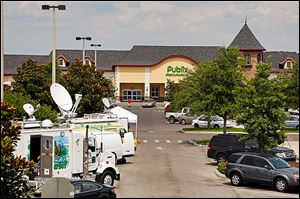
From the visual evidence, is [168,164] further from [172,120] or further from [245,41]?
[245,41]

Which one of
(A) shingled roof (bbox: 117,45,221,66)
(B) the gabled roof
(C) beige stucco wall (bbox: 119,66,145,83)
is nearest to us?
(B) the gabled roof

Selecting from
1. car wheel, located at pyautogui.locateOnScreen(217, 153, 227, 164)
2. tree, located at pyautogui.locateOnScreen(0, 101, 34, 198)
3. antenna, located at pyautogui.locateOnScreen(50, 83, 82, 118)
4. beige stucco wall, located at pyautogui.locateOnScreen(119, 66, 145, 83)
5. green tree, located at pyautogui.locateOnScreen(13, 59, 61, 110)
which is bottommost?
car wheel, located at pyautogui.locateOnScreen(217, 153, 227, 164)

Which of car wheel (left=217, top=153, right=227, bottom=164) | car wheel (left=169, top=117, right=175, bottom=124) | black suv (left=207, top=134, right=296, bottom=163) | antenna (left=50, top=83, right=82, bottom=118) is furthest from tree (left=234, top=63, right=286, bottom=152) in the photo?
car wheel (left=169, top=117, right=175, bottom=124)

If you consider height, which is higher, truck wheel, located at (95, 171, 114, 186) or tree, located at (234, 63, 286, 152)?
tree, located at (234, 63, 286, 152)

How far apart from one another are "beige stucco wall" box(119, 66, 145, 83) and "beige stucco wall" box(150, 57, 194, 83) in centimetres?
146

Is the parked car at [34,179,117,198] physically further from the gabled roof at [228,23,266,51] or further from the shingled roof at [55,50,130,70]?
the shingled roof at [55,50,130,70]

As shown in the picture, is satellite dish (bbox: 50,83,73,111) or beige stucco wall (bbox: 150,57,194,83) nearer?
satellite dish (bbox: 50,83,73,111)

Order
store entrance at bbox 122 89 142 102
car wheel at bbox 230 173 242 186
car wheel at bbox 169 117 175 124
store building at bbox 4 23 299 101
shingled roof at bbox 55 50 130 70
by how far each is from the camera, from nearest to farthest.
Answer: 1. car wheel at bbox 230 173 242 186
2. car wheel at bbox 169 117 175 124
3. store building at bbox 4 23 299 101
4. store entrance at bbox 122 89 142 102
5. shingled roof at bbox 55 50 130 70

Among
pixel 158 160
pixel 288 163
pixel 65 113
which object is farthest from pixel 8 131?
pixel 158 160

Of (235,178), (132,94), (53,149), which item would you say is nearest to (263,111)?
(235,178)

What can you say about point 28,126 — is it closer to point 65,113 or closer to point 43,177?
point 43,177

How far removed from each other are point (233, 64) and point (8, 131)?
24896 mm

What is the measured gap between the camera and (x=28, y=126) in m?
16.8

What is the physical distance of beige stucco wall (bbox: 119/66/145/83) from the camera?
87.8 meters
